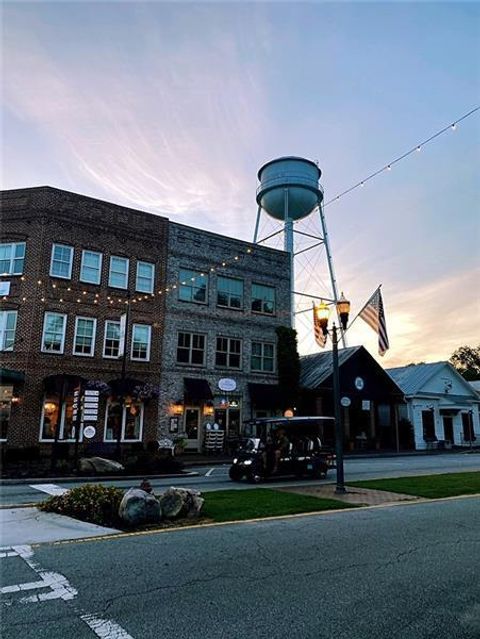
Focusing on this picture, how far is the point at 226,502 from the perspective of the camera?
1035 centimetres

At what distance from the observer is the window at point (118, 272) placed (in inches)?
1017

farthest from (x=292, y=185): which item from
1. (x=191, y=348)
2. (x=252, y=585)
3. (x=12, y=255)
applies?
(x=252, y=585)

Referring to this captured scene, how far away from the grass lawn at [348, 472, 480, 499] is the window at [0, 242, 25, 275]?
18478mm

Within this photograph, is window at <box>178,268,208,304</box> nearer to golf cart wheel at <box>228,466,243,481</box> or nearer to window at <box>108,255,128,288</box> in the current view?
window at <box>108,255,128,288</box>

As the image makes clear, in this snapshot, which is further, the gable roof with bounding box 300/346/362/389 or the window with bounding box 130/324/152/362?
the gable roof with bounding box 300/346/362/389

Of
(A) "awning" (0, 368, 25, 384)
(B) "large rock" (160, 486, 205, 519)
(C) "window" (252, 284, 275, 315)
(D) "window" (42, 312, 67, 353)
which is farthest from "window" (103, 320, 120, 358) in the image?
(B) "large rock" (160, 486, 205, 519)

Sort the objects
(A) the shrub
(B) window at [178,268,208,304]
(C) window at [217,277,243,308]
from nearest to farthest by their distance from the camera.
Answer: (A) the shrub
(B) window at [178,268,208,304]
(C) window at [217,277,243,308]

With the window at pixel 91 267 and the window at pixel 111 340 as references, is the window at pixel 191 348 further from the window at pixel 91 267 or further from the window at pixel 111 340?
the window at pixel 91 267

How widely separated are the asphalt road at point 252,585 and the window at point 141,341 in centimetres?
1854

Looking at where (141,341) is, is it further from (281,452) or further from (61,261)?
(281,452)

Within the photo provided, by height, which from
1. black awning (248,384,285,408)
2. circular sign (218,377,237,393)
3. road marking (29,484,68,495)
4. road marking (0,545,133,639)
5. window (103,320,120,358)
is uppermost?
window (103,320,120,358)

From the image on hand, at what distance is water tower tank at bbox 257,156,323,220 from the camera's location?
3488 cm

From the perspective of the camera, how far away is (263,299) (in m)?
31.4

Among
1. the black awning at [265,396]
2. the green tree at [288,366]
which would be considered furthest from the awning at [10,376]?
the green tree at [288,366]
